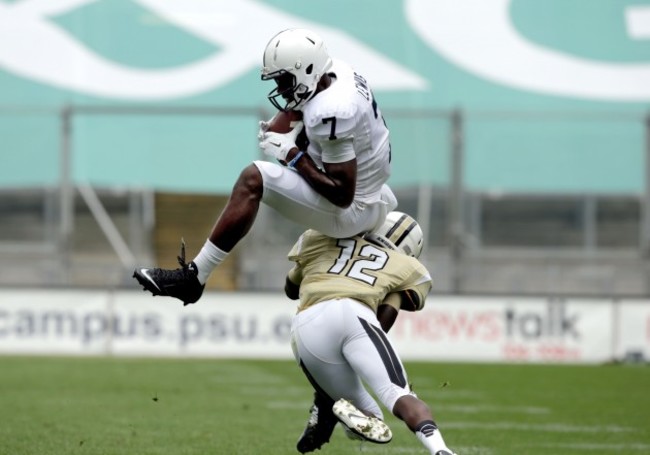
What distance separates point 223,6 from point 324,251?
12774mm

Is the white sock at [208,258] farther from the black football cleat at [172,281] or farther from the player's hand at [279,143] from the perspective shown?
the player's hand at [279,143]

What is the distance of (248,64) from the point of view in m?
18.5

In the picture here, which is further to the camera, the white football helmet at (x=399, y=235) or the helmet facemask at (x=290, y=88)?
the white football helmet at (x=399, y=235)

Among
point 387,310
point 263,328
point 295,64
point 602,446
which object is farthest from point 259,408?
point 263,328

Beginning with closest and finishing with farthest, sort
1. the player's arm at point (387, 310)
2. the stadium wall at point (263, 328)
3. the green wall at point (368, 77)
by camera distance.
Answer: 1. the player's arm at point (387, 310)
2. the stadium wall at point (263, 328)
3. the green wall at point (368, 77)

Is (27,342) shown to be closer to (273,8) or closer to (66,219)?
(66,219)

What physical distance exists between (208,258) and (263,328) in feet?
32.8

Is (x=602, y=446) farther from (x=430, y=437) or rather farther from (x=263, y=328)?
(x=263, y=328)

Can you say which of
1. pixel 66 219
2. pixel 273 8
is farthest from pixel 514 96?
pixel 66 219

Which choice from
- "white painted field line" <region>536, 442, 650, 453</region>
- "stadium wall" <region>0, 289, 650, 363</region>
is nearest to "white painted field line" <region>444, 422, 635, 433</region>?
"white painted field line" <region>536, 442, 650, 453</region>

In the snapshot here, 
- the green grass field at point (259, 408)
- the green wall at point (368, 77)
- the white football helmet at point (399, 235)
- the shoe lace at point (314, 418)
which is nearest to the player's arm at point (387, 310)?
the white football helmet at point (399, 235)

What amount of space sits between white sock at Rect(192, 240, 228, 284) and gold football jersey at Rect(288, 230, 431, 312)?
0.46 m

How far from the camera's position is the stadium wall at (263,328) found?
15.8 meters

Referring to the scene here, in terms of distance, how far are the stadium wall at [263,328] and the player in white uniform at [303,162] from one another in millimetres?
9804
